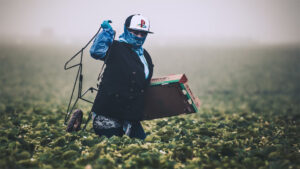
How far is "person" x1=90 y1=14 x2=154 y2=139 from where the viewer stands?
3.93 metres

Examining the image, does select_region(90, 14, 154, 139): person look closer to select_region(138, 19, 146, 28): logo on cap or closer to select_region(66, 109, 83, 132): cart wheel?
select_region(138, 19, 146, 28): logo on cap

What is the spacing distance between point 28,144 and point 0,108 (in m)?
5.47

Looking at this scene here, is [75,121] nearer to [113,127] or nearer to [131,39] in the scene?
[113,127]

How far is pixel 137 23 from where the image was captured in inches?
161

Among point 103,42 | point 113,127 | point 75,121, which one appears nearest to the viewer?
point 103,42

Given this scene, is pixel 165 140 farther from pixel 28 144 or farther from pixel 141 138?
pixel 28 144

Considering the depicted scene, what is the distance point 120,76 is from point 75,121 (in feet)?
4.05

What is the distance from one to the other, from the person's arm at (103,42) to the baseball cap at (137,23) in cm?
37

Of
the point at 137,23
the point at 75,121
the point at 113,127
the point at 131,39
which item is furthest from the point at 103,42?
the point at 75,121

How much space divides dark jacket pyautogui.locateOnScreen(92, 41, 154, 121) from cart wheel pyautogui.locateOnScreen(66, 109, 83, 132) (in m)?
0.46

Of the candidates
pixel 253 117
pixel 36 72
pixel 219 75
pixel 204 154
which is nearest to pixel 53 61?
pixel 36 72

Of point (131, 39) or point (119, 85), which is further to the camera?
point (131, 39)

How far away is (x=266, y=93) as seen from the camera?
2030cm

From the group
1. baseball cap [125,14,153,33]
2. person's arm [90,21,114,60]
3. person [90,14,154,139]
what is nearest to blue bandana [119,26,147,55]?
person [90,14,154,139]
